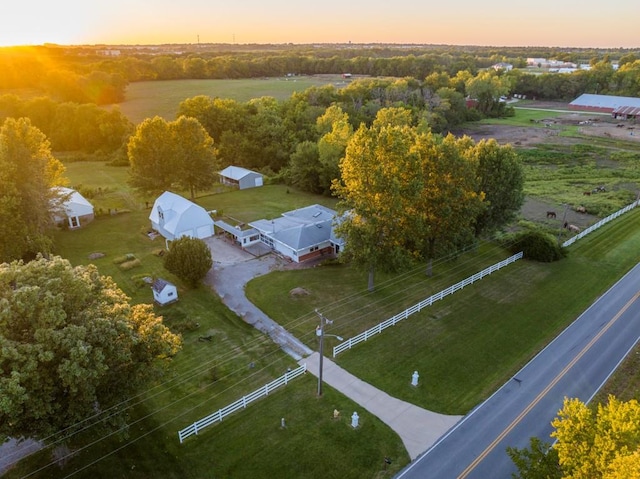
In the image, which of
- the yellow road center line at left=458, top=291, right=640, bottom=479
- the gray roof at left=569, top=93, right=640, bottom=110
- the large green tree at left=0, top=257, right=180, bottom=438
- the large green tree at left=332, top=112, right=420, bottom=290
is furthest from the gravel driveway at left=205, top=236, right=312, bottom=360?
the gray roof at left=569, top=93, right=640, bottom=110

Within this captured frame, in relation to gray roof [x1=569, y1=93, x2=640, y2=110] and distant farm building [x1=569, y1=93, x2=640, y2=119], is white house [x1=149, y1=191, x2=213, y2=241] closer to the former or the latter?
distant farm building [x1=569, y1=93, x2=640, y2=119]

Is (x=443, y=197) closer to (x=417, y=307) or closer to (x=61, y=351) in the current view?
(x=417, y=307)

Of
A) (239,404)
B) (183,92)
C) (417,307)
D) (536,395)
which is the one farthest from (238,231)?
(183,92)

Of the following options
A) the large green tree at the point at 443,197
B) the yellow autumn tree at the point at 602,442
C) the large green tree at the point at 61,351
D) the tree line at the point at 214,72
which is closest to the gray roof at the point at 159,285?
the large green tree at the point at 61,351

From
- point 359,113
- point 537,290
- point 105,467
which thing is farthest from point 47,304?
point 359,113

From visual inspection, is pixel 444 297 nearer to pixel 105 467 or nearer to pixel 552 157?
pixel 105 467

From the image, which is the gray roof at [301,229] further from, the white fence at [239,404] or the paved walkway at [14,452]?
the paved walkway at [14,452]
